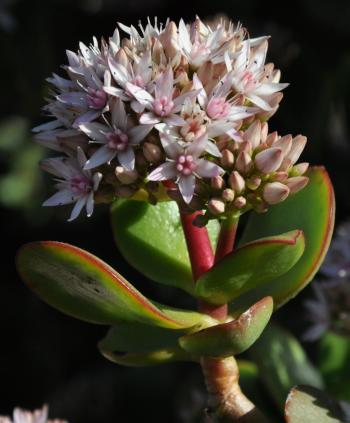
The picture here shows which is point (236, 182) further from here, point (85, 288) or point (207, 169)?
point (85, 288)

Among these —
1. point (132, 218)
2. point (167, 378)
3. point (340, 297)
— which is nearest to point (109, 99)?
point (132, 218)

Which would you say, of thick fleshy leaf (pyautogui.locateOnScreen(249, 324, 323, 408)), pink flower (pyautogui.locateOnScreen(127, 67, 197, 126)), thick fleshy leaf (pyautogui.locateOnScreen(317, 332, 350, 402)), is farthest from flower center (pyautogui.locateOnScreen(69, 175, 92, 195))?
thick fleshy leaf (pyautogui.locateOnScreen(317, 332, 350, 402))

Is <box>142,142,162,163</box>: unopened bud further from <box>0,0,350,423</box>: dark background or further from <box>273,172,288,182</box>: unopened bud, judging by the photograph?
<box>0,0,350,423</box>: dark background

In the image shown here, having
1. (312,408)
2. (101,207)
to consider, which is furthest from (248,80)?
(101,207)

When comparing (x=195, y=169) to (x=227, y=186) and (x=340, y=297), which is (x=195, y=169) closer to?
(x=227, y=186)

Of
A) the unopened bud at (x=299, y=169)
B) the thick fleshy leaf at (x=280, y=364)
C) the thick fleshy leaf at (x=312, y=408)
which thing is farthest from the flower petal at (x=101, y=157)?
the thick fleshy leaf at (x=280, y=364)

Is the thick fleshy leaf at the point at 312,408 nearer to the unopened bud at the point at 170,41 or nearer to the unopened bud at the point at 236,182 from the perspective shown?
the unopened bud at the point at 236,182

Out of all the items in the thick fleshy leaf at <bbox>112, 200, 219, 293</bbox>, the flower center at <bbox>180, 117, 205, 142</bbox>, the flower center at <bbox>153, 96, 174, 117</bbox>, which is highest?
the flower center at <bbox>153, 96, 174, 117</bbox>
